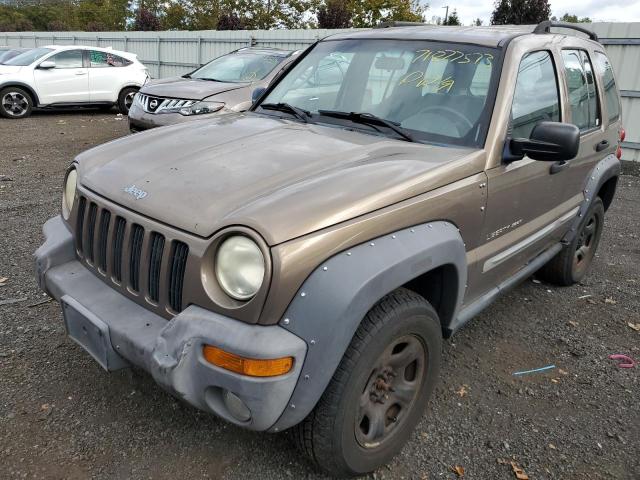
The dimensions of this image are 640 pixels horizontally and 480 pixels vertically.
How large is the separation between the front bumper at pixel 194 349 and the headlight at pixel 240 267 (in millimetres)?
112

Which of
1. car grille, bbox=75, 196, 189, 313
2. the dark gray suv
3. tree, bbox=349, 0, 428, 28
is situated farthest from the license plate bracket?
tree, bbox=349, 0, 428, 28

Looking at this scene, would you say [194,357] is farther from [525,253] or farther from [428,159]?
[525,253]

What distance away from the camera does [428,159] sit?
2.55m

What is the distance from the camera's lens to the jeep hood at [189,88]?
7672mm

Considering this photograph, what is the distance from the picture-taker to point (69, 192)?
2.79 metres

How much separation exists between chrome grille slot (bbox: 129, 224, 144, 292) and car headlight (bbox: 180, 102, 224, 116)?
5553 mm

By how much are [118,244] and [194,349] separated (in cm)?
71

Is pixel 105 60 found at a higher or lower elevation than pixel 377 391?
higher

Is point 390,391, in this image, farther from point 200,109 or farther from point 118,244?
point 200,109

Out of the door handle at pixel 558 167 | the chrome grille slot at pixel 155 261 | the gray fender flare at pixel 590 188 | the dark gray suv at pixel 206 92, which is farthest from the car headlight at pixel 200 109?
the chrome grille slot at pixel 155 261

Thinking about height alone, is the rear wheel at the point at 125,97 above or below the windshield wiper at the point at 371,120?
below

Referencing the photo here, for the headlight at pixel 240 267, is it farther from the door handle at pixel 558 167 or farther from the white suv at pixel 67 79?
the white suv at pixel 67 79

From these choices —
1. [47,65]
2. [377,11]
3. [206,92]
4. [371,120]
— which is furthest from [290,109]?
[377,11]

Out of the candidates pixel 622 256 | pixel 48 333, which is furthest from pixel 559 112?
pixel 48 333
